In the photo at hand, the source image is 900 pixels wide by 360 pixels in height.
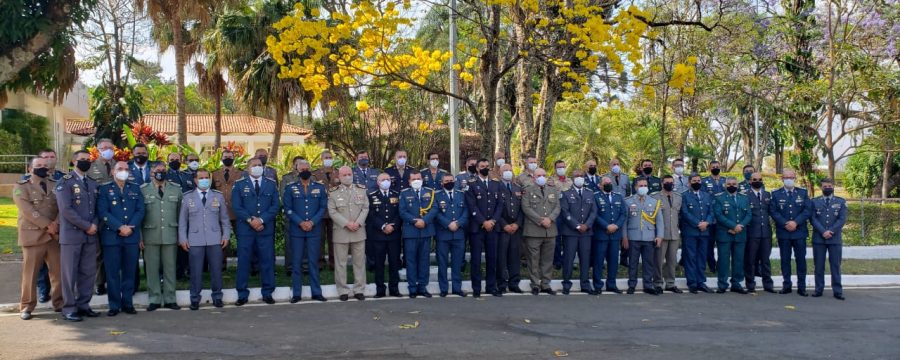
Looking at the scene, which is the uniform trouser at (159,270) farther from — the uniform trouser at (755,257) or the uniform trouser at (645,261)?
the uniform trouser at (755,257)

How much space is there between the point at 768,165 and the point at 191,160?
74.8m

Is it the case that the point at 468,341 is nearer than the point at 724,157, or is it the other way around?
the point at 468,341

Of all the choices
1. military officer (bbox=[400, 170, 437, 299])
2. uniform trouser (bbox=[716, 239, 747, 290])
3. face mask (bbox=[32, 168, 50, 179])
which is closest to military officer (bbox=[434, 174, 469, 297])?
military officer (bbox=[400, 170, 437, 299])

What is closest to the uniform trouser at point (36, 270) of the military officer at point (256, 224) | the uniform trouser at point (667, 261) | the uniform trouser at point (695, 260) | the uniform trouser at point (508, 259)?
the military officer at point (256, 224)

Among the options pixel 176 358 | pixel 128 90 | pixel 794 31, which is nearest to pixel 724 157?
pixel 794 31

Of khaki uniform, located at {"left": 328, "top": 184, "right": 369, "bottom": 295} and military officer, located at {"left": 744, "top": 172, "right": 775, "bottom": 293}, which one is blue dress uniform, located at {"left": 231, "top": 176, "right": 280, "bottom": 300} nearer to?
khaki uniform, located at {"left": 328, "top": 184, "right": 369, "bottom": 295}

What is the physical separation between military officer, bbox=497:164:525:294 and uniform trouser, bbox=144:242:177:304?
422cm

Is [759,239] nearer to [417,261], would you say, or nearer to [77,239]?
[417,261]

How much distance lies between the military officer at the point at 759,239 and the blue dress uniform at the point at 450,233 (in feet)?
13.6

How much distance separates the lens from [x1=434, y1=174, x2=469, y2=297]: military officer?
10.2 meters

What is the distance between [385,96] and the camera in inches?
910

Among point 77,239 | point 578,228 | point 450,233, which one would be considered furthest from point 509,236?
point 77,239

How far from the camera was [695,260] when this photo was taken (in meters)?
10.9

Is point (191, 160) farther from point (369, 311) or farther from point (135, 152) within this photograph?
point (369, 311)
